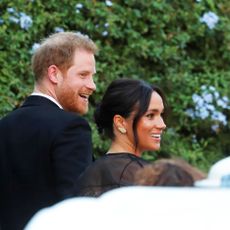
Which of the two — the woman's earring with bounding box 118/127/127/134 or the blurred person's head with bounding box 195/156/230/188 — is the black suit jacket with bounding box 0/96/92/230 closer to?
the woman's earring with bounding box 118/127/127/134

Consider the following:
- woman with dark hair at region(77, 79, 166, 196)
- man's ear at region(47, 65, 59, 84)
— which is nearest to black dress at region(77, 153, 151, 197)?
woman with dark hair at region(77, 79, 166, 196)

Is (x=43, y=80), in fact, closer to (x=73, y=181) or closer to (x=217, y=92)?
(x=73, y=181)

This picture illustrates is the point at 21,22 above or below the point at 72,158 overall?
above

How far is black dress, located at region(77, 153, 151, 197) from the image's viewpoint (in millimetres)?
3439

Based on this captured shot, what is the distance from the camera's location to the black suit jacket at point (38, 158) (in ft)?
12.3

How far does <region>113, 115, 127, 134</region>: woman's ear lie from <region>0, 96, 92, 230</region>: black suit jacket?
0.41 feet

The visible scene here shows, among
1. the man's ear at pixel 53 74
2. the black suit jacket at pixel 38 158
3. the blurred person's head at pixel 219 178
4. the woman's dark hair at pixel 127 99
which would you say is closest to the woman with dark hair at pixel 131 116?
the woman's dark hair at pixel 127 99

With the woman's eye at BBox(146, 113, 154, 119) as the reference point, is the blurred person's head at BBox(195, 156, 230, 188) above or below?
above

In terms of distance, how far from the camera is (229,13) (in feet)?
26.5

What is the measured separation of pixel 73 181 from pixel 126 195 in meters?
1.78

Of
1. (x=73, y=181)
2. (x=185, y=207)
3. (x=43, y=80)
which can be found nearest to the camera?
(x=185, y=207)

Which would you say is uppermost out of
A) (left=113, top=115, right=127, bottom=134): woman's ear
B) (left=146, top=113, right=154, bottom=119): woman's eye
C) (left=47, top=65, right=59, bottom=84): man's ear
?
(left=47, top=65, right=59, bottom=84): man's ear

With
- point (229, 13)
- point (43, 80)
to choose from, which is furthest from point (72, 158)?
point (229, 13)

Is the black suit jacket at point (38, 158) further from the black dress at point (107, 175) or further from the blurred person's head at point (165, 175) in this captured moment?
the blurred person's head at point (165, 175)
